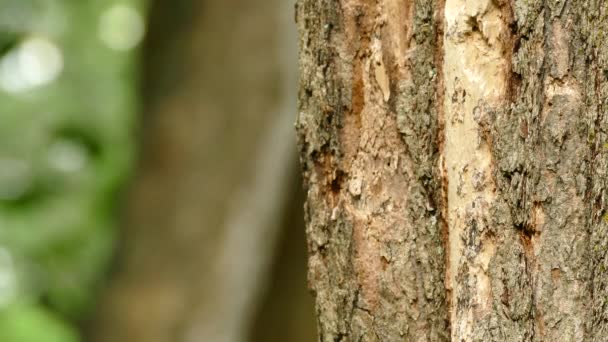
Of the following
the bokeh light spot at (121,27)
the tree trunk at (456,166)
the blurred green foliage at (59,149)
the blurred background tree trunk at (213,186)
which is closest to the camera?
the tree trunk at (456,166)

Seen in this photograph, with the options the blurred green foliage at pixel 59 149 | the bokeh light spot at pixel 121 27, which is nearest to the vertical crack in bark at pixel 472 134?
the blurred green foliage at pixel 59 149

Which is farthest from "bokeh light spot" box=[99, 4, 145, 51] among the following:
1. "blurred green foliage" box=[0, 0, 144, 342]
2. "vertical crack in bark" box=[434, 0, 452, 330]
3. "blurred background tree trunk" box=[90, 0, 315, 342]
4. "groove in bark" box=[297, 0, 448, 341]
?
"vertical crack in bark" box=[434, 0, 452, 330]

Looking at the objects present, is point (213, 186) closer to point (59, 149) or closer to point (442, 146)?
point (59, 149)

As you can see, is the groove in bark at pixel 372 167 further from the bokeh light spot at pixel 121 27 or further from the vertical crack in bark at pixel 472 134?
the bokeh light spot at pixel 121 27

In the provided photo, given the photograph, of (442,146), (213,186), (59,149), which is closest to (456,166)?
(442,146)

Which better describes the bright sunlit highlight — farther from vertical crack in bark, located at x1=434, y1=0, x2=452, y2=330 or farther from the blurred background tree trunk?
vertical crack in bark, located at x1=434, y1=0, x2=452, y2=330

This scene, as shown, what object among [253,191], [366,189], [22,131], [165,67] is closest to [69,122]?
A: [22,131]

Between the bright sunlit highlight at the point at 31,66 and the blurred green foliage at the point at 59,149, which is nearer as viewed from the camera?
the blurred green foliage at the point at 59,149
